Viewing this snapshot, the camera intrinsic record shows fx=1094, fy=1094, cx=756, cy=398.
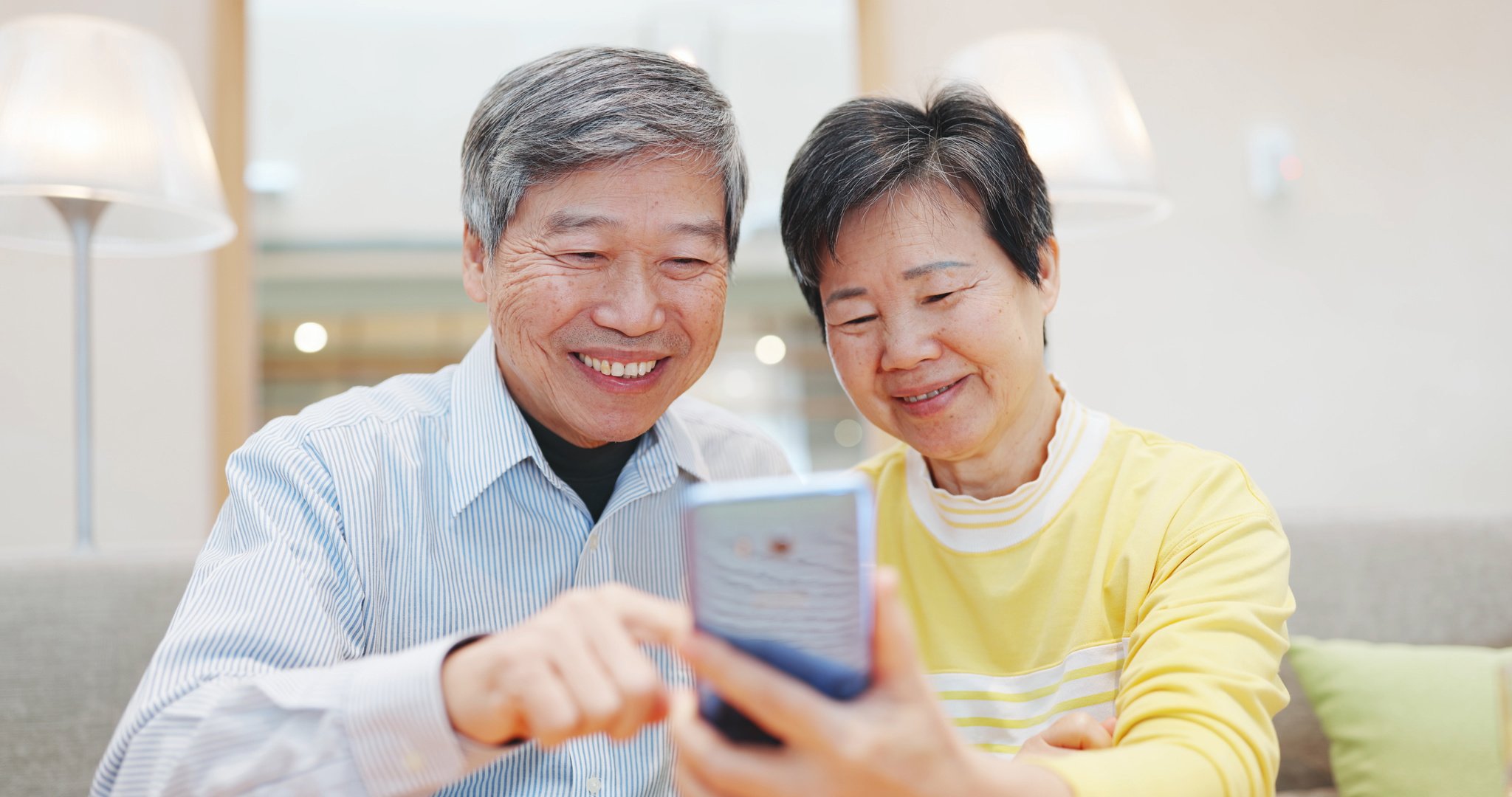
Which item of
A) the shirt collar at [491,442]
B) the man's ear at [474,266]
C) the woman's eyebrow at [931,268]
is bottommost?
the shirt collar at [491,442]

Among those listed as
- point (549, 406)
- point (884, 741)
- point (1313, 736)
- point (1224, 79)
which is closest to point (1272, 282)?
point (1224, 79)

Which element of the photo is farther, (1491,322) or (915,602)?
(1491,322)

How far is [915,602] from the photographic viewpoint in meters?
1.27

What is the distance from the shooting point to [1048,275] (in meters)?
1.29

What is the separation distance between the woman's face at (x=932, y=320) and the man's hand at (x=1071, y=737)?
33 cm

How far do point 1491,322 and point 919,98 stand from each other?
2204 mm

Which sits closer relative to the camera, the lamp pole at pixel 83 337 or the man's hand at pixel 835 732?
the man's hand at pixel 835 732

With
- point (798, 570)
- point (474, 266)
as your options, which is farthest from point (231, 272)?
point (798, 570)

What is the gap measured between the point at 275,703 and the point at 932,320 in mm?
720

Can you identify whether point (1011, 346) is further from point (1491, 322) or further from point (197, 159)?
point (1491, 322)

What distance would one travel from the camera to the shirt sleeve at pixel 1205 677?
796 mm

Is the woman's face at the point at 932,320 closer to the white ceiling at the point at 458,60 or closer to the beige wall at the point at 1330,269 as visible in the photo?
the beige wall at the point at 1330,269

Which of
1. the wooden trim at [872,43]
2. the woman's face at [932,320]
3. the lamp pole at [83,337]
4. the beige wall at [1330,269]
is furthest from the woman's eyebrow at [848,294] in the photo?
the wooden trim at [872,43]

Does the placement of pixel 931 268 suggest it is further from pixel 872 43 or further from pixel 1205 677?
pixel 872 43
